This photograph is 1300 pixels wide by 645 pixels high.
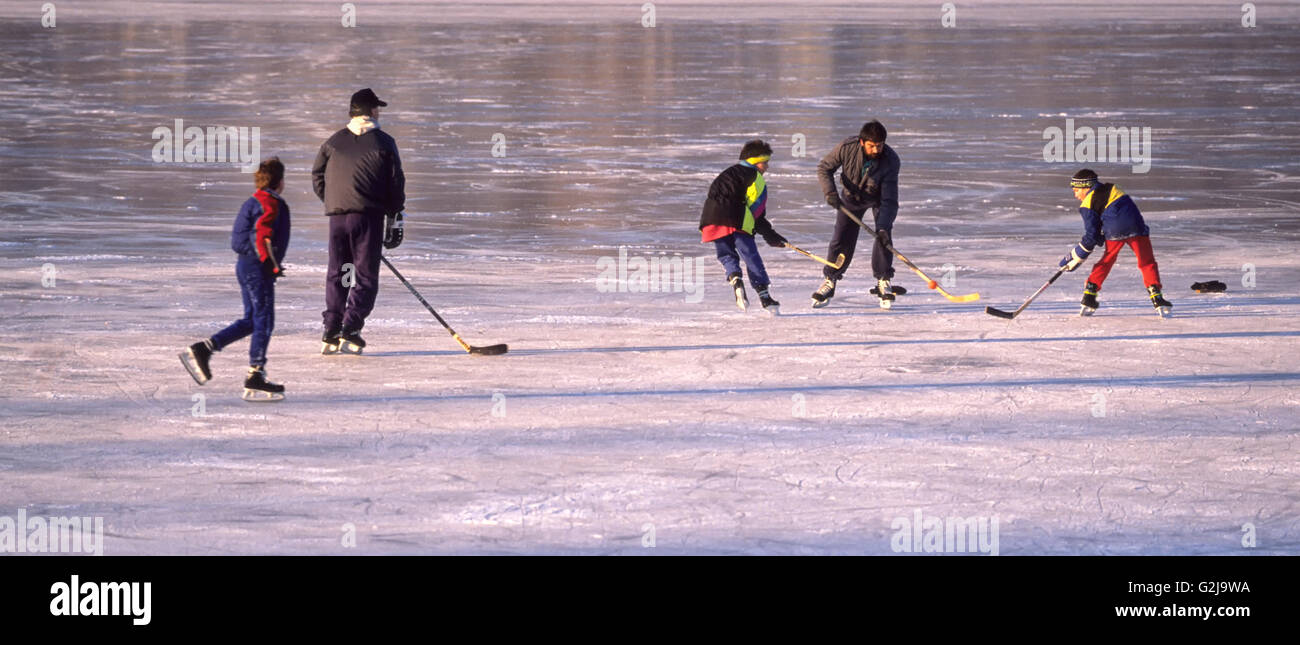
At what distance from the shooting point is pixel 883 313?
11.9 metres

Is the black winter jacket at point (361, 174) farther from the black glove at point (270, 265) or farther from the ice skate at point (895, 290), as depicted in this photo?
the ice skate at point (895, 290)

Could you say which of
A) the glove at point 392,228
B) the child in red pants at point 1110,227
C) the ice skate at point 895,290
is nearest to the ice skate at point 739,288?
the ice skate at point 895,290

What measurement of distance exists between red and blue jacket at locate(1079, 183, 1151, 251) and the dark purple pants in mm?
4620

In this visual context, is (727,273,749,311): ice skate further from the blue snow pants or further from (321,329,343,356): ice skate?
the blue snow pants

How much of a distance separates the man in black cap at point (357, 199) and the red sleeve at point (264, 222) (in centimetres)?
105

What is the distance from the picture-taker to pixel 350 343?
33.9 feet

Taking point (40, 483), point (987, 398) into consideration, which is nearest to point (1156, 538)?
point (987, 398)

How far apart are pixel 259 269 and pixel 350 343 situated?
55.5 inches

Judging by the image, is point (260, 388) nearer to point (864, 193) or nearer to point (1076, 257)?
point (864, 193)

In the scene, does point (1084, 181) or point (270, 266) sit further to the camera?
point (1084, 181)

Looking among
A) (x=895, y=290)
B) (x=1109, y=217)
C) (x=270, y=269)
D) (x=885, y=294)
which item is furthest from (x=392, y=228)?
(x=1109, y=217)
